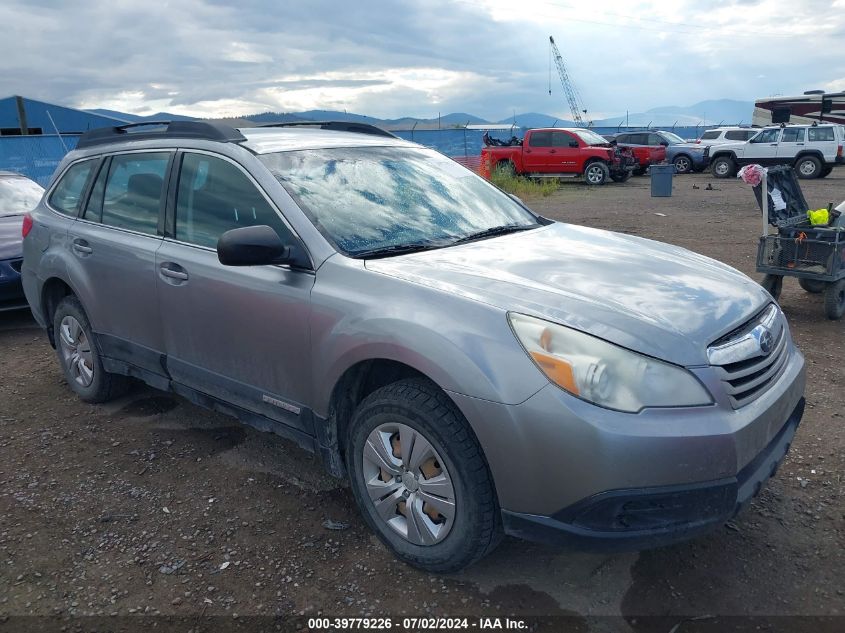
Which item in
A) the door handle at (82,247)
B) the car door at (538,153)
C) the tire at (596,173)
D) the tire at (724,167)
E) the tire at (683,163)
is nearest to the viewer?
the door handle at (82,247)

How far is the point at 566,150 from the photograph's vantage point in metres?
22.7

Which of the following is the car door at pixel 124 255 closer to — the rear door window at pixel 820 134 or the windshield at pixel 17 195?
the windshield at pixel 17 195

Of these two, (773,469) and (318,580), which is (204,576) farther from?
(773,469)

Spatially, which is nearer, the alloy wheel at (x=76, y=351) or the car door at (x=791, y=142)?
the alloy wheel at (x=76, y=351)

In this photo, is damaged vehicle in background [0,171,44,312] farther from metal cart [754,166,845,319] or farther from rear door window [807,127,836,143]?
rear door window [807,127,836,143]

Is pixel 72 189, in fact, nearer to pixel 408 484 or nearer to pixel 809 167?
pixel 408 484

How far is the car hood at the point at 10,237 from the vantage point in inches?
249

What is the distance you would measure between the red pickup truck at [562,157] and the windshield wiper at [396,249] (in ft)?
64.5

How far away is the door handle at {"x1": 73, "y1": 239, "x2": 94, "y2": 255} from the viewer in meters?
4.12

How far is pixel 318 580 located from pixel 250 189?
180 centimetres

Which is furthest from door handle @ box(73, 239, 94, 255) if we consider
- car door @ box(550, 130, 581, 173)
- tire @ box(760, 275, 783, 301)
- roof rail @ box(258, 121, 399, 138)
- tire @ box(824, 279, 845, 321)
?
car door @ box(550, 130, 581, 173)

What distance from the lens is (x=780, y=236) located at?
6387mm

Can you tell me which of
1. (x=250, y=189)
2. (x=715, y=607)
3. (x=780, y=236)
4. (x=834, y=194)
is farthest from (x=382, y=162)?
(x=834, y=194)

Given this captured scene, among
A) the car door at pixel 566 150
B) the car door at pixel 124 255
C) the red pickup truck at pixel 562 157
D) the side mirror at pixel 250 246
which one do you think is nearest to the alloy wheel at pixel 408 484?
the side mirror at pixel 250 246
